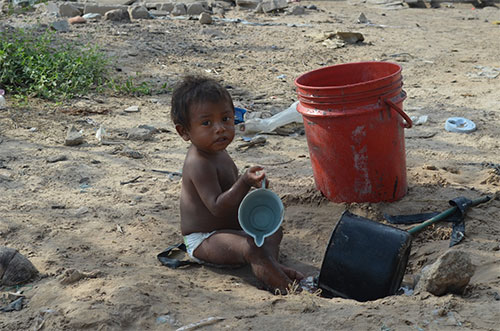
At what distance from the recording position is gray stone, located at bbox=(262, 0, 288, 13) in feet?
35.6

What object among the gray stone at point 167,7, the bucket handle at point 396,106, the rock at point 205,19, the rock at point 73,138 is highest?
the bucket handle at point 396,106

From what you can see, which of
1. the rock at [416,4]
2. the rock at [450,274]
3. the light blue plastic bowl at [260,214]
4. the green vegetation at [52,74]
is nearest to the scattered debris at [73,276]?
the light blue plastic bowl at [260,214]

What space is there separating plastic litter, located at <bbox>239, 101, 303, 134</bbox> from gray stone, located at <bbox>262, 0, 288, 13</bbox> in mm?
6150

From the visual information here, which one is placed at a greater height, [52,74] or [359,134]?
[359,134]

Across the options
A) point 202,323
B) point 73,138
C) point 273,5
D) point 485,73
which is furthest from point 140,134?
point 273,5

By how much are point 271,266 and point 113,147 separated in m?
2.23

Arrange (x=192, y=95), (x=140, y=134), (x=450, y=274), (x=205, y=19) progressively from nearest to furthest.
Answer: (x=450, y=274) < (x=192, y=95) < (x=140, y=134) < (x=205, y=19)

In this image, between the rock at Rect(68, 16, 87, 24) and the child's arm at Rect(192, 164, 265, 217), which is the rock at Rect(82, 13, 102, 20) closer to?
the rock at Rect(68, 16, 87, 24)

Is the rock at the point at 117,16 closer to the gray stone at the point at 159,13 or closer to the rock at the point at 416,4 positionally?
the gray stone at the point at 159,13

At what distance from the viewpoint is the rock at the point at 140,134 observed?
4.91m

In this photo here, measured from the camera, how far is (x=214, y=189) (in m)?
2.97

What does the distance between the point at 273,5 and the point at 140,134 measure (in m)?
6.58

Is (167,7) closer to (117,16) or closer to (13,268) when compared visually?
(117,16)

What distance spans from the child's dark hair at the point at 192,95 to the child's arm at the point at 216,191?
0.24 m
